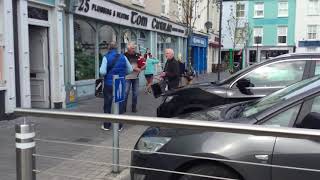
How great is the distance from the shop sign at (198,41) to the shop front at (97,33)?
9884 mm

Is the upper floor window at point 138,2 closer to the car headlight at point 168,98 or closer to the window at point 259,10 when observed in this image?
the car headlight at point 168,98

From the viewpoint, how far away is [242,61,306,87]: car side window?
723 cm

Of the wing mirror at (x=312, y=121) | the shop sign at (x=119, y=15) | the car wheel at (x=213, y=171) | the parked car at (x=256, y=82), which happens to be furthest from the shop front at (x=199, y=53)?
the wing mirror at (x=312, y=121)

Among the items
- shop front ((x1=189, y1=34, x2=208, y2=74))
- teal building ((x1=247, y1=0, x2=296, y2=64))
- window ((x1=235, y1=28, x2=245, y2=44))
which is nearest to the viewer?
shop front ((x1=189, y1=34, x2=208, y2=74))

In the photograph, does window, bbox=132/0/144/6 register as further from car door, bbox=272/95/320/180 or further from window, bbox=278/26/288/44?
window, bbox=278/26/288/44

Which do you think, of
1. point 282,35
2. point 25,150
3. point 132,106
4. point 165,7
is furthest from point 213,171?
point 282,35

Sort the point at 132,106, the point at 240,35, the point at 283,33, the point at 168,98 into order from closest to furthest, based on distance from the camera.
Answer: the point at 168,98
the point at 132,106
the point at 240,35
the point at 283,33

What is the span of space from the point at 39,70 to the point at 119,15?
17.5 feet

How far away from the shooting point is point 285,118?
3727mm

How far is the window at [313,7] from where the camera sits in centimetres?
4884

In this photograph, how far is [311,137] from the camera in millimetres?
2186

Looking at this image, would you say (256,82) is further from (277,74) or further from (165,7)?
(165,7)

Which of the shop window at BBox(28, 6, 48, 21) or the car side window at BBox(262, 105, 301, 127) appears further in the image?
the shop window at BBox(28, 6, 48, 21)

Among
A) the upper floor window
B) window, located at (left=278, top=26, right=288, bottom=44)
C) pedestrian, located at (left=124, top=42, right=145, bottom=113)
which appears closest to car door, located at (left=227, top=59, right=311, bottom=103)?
pedestrian, located at (left=124, top=42, right=145, bottom=113)
